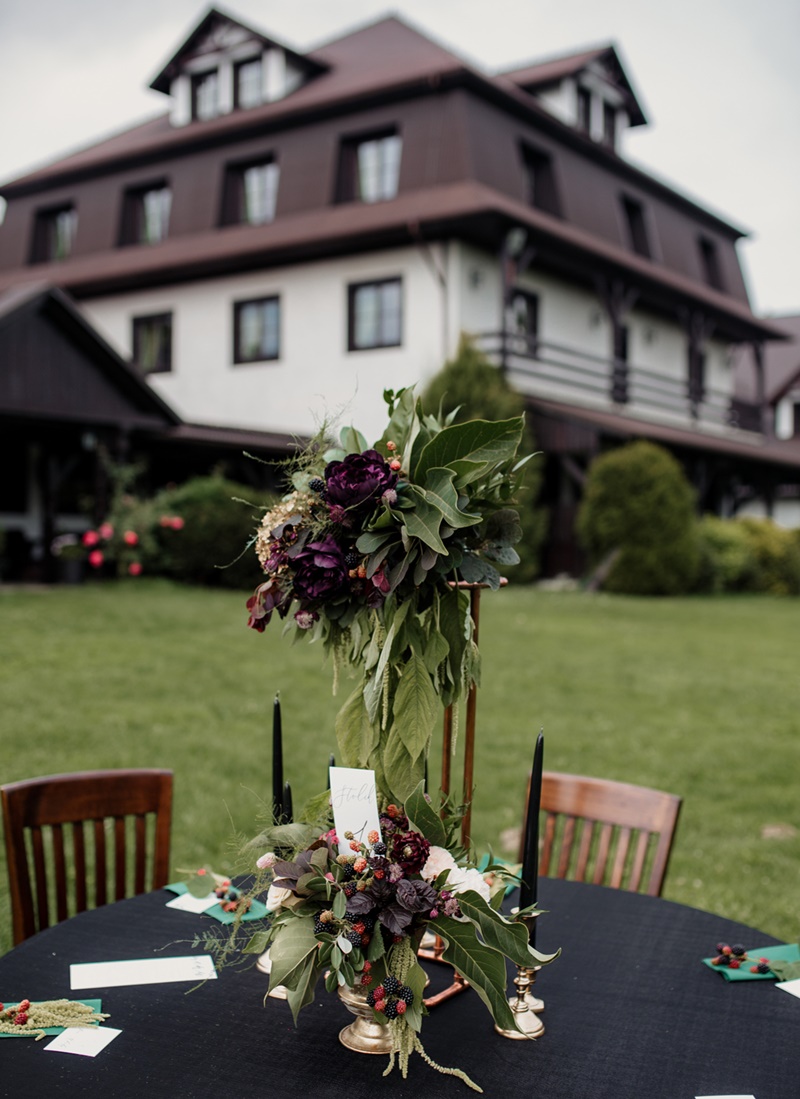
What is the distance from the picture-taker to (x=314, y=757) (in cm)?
626

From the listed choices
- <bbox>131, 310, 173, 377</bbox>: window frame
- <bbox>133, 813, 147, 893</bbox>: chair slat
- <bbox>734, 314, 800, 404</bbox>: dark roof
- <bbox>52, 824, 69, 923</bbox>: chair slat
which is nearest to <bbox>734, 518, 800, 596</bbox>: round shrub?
<bbox>734, 314, 800, 404</bbox>: dark roof

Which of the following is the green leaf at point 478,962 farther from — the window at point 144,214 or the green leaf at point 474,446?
the window at point 144,214

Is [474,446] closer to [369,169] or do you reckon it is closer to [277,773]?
[277,773]

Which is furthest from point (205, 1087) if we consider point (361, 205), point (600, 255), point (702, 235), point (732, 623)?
point (702, 235)

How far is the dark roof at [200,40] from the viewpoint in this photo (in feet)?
63.4

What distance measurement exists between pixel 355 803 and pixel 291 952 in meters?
0.25

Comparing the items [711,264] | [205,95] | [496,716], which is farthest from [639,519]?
[205,95]

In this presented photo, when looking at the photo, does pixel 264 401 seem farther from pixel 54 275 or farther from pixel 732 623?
pixel 732 623

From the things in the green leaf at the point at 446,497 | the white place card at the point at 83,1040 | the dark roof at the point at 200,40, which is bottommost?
the white place card at the point at 83,1040

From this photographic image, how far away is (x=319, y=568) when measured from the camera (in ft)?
5.86

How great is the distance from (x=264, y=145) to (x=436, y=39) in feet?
13.6

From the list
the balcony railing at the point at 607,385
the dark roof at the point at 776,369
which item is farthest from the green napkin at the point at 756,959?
the dark roof at the point at 776,369

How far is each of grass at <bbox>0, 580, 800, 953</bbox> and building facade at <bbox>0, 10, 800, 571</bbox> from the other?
6111 mm

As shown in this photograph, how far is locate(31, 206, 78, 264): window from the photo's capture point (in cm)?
2191
